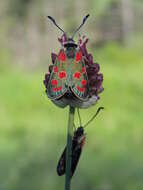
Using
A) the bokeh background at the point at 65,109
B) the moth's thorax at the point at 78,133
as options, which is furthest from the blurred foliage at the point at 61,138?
the moth's thorax at the point at 78,133

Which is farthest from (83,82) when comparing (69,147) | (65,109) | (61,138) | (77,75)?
(65,109)

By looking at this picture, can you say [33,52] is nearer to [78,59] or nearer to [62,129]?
[62,129]

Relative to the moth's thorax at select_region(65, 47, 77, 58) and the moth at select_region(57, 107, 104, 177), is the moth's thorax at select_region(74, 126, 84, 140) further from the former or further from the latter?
the moth's thorax at select_region(65, 47, 77, 58)

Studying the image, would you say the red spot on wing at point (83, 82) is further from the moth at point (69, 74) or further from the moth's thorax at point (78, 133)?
the moth's thorax at point (78, 133)

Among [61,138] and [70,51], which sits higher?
[61,138]

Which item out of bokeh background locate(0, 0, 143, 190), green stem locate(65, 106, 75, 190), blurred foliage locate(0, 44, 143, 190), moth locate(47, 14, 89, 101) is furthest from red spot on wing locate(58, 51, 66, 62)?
blurred foliage locate(0, 44, 143, 190)

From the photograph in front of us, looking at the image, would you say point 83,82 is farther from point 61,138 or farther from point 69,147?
point 61,138

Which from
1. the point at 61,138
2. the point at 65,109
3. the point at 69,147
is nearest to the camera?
the point at 69,147

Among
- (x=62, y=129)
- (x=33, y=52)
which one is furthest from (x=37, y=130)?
(x=33, y=52)

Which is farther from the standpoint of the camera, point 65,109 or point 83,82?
point 65,109
